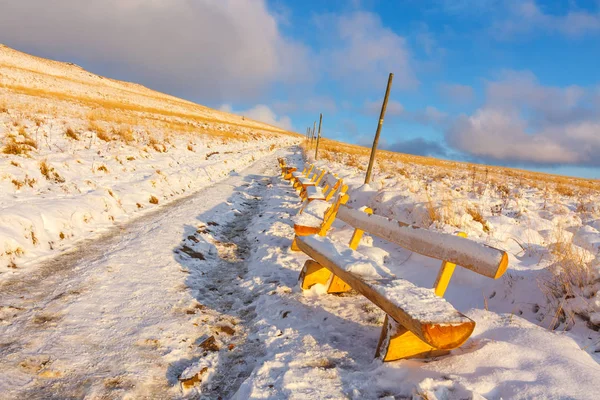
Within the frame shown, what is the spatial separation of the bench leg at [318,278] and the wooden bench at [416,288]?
0.31m

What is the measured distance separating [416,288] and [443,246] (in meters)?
0.52

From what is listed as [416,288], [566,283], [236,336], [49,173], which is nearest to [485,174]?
[566,283]

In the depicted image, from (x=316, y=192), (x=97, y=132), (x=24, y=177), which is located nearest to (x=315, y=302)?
(x=316, y=192)

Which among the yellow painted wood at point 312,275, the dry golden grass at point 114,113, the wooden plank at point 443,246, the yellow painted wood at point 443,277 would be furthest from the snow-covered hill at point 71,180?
the dry golden grass at point 114,113

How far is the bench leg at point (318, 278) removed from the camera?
3877mm

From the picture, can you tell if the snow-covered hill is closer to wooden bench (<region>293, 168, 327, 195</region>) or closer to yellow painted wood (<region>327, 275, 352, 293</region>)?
wooden bench (<region>293, 168, 327, 195</region>)

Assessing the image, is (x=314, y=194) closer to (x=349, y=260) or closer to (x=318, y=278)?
(x=318, y=278)

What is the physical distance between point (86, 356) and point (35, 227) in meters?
3.26

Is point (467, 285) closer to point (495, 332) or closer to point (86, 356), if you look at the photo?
point (495, 332)

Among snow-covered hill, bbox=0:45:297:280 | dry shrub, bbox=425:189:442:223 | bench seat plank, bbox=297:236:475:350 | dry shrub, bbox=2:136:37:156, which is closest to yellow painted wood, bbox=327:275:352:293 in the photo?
bench seat plank, bbox=297:236:475:350

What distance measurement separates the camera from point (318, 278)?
156 inches

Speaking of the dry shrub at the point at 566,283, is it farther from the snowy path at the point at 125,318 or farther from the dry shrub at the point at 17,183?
the dry shrub at the point at 17,183

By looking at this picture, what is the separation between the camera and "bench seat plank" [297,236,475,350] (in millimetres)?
1996

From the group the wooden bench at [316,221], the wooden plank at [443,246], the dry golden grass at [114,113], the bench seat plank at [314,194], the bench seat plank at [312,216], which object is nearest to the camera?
the wooden plank at [443,246]
